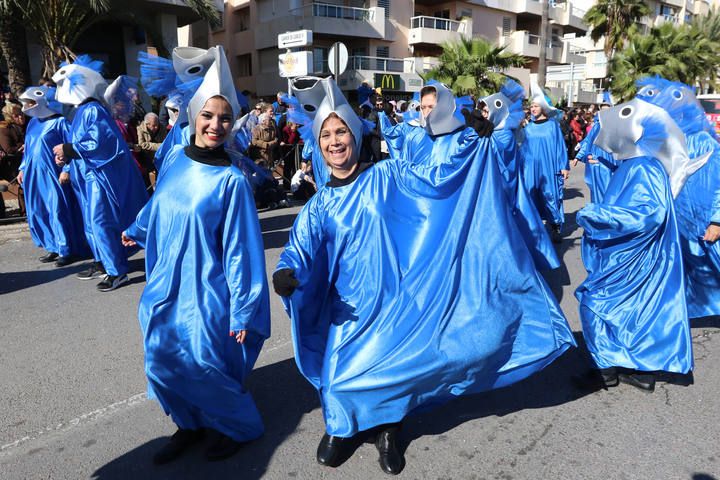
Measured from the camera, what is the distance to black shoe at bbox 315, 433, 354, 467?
2.73m

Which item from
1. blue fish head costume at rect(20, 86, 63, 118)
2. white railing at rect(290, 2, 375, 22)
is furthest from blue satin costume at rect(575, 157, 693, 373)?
white railing at rect(290, 2, 375, 22)

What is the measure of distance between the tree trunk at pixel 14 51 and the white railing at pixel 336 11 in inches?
646

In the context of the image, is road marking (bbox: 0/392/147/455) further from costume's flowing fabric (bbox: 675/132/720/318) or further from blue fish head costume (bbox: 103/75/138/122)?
costume's flowing fabric (bbox: 675/132/720/318)

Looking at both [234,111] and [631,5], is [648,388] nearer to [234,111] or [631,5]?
[234,111]

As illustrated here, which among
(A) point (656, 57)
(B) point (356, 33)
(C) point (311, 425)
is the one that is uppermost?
(B) point (356, 33)

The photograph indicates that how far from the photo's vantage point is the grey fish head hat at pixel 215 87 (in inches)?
104

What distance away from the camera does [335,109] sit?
277 centimetres

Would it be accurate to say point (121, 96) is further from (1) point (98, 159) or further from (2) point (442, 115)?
(2) point (442, 115)

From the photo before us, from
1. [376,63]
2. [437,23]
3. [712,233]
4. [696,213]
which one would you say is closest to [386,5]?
[437,23]

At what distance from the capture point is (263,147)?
10.8 m

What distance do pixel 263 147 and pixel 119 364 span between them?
24.4 ft

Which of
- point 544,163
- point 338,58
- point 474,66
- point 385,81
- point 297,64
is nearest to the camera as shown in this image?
point 544,163

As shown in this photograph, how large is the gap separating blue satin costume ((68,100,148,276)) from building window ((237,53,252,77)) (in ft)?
84.5

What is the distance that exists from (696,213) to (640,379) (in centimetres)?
165
